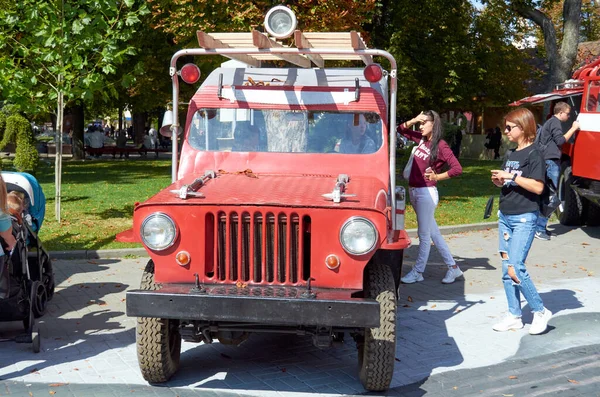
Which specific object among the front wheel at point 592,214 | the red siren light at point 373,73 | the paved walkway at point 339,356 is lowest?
the paved walkway at point 339,356

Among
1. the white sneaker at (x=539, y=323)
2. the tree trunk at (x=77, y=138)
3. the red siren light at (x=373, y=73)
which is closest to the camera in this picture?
the red siren light at (x=373, y=73)

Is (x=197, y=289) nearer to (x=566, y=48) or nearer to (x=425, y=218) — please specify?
Answer: (x=425, y=218)

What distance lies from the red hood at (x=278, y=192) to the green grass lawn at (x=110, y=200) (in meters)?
5.42

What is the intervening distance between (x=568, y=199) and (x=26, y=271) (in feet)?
32.8

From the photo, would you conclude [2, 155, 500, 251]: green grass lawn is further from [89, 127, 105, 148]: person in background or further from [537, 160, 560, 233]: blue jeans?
[89, 127, 105, 148]: person in background

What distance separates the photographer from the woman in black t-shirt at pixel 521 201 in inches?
278

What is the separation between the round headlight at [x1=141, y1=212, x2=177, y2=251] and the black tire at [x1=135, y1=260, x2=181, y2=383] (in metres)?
0.31

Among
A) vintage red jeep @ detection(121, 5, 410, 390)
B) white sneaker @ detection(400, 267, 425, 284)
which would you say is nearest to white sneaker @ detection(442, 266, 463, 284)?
white sneaker @ detection(400, 267, 425, 284)

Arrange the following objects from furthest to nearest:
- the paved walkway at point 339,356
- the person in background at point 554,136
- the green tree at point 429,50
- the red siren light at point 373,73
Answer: the green tree at point 429,50
the person in background at point 554,136
the red siren light at point 373,73
the paved walkway at point 339,356

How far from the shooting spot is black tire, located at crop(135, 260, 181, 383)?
5664mm

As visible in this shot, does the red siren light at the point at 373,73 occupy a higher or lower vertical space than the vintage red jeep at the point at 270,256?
higher

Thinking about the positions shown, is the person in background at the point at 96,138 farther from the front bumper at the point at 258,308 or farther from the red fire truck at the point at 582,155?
the front bumper at the point at 258,308

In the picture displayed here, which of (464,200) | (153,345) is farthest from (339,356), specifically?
(464,200)

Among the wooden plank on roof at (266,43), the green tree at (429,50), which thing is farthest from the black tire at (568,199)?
the green tree at (429,50)
